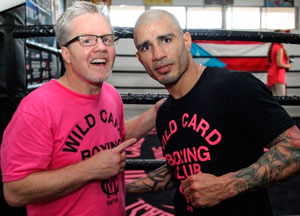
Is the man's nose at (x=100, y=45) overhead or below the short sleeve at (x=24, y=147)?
overhead

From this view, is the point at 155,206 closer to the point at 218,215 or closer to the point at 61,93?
the point at 218,215

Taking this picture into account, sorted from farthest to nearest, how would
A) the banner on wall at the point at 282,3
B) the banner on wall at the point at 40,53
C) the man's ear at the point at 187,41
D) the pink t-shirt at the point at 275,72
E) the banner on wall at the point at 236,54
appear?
the banner on wall at the point at 282,3 → the banner on wall at the point at 236,54 → the pink t-shirt at the point at 275,72 → the banner on wall at the point at 40,53 → the man's ear at the point at 187,41

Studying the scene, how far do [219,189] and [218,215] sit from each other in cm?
15

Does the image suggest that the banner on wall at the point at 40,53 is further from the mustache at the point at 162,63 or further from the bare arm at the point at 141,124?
the mustache at the point at 162,63

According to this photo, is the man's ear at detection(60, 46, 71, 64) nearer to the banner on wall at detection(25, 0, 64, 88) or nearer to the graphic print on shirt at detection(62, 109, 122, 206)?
the graphic print on shirt at detection(62, 109, 122, 206)

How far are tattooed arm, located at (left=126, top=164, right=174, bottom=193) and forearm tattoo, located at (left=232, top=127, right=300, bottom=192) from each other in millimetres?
396

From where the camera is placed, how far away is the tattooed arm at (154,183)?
1.10m

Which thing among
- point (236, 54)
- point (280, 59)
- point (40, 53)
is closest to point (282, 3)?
point (236, 54)

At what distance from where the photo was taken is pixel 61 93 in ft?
2.89

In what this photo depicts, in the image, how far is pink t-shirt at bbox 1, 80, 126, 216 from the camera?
776 mm

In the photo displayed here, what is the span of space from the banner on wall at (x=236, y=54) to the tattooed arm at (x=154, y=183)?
4559 mm

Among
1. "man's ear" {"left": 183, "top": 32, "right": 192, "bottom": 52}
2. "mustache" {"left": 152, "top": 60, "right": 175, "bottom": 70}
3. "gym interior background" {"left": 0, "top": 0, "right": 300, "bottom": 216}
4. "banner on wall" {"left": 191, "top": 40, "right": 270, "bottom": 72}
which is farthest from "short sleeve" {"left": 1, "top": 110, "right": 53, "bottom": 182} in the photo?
"banner on wall" {"left": 191, "top": 40, "right": 270, "bottom": 72}

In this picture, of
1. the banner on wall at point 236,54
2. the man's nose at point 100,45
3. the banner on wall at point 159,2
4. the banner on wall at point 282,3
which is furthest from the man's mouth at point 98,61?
the banner on wall at point 282,3

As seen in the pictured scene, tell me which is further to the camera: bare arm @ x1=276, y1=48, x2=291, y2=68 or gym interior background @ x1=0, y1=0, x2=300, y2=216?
bare arm @ x1=276, y1=48, x2=291, y2=68
